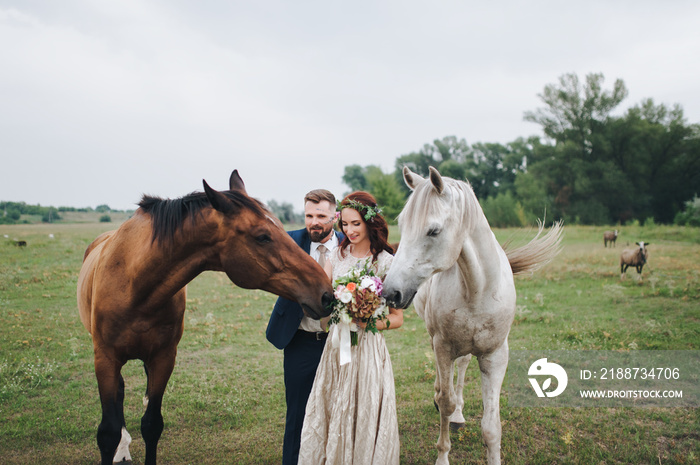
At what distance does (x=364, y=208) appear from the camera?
9.28ft

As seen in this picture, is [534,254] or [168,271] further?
[534,254]

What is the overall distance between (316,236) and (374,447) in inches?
62.6

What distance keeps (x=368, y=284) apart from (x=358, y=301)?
124 mm

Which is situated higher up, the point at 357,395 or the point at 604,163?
the point at 604,163

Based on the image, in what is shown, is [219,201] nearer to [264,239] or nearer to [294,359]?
[264,239]

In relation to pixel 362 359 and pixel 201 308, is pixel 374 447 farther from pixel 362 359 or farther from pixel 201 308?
pixel 201 308

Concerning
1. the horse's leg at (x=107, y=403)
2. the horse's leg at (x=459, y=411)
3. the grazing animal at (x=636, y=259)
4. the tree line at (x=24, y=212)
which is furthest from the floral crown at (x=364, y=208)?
the tree line at (x=24, y=212)

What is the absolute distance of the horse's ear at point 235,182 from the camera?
2.81 meters

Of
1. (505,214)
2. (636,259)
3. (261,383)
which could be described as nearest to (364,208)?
(261,383)

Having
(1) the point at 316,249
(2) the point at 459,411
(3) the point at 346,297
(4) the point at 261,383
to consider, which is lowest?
(4) the point at 261,383

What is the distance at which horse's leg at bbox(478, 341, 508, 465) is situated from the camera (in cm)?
290

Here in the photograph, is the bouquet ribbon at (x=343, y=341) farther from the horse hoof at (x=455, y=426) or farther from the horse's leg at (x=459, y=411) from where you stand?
the horse hoof at (x=455, y=426)

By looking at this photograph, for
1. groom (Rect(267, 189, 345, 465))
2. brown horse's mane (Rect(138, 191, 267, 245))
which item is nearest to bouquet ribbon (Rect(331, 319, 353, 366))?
groom (Rect(267, 189, 345, 465))

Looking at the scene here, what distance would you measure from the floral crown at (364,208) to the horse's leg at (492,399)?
1.47 metres
